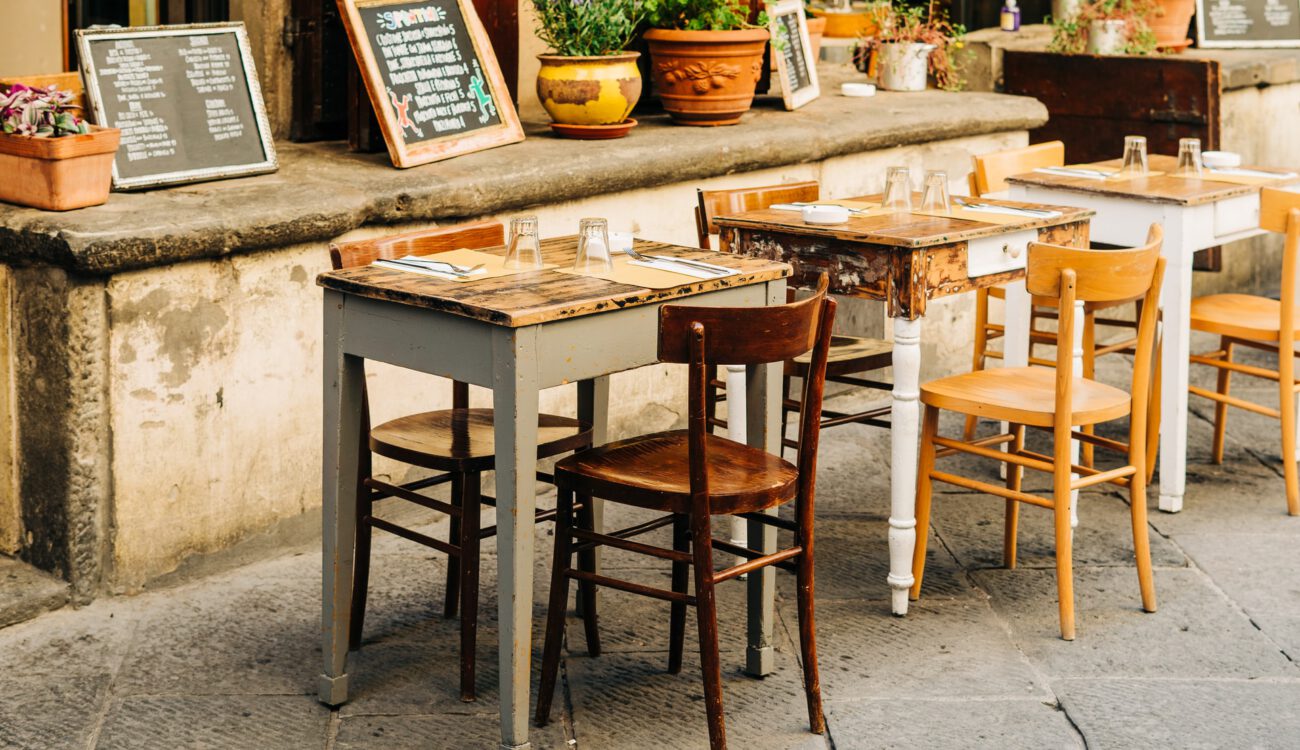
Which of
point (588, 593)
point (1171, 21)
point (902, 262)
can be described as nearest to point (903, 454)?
point (902, 262)

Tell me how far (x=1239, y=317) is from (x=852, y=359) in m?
1.64

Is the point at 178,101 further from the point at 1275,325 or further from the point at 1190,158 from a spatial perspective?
the point at 1275,325

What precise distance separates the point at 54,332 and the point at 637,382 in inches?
83.2

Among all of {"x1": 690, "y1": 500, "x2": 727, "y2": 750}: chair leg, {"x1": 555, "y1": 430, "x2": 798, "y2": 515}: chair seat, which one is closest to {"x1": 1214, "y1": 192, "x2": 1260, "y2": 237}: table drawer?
{"x1": 555, "y1": 430, "x2": 798, "y2": 515}: chair seat

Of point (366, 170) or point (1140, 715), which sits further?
point (366, 170)

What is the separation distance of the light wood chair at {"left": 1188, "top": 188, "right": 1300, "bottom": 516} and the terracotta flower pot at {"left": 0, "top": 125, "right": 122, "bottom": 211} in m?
3.51

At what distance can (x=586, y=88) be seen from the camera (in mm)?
5535

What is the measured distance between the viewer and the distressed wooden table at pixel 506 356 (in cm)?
325

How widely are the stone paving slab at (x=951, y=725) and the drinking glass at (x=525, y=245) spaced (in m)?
1.25

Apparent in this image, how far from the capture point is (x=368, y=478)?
386 cm

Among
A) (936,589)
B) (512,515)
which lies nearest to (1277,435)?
(936,589)

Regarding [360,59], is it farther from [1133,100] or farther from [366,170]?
[1133,100]

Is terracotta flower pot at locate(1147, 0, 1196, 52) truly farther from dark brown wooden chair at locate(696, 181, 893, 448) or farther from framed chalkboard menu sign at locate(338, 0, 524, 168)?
framed chalkboard menu sign at locate(338, 0, 524, 168)

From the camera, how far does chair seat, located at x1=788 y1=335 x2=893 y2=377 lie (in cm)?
476
